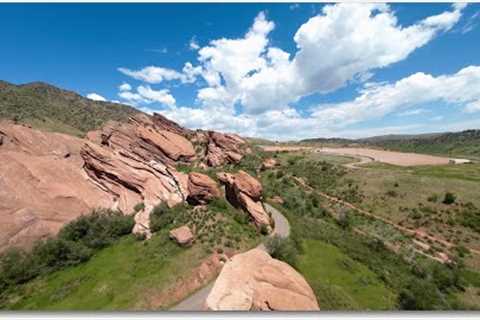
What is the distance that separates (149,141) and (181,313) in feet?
77.5

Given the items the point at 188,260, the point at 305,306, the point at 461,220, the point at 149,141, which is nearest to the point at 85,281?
the point at 188,260

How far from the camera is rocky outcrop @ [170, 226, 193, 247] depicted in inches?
661

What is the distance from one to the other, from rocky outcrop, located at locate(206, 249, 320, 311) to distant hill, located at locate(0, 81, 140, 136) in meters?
48.1

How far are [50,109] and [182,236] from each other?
8429 cm

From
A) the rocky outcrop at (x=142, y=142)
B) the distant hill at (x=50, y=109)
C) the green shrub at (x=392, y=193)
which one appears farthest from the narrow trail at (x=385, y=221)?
the distant hill at (x=50, y=109)

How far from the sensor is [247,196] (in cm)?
2147

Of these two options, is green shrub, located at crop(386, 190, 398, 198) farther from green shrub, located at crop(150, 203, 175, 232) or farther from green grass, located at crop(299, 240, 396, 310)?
green shrub, located at crop(150, 203, 175, 232)

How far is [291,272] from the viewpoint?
28.5ft

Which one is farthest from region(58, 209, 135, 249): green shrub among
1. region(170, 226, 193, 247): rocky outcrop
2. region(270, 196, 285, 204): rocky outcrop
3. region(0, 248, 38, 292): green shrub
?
region(270, 196, 285, 204): rocky outcrop

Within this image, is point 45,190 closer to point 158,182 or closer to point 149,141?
point 158,182

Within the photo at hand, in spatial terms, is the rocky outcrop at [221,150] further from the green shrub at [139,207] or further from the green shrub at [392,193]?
the green shrub at [392,193]

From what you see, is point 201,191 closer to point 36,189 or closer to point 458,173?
point 36,189

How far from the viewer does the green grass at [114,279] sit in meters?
12.4

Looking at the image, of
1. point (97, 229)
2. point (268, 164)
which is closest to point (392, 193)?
point (268, 164)
